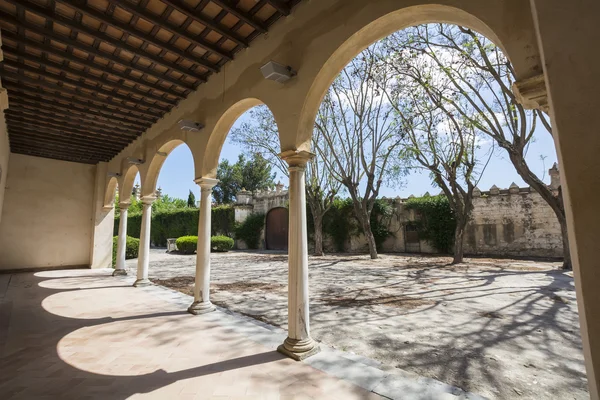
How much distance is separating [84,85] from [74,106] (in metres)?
1.20

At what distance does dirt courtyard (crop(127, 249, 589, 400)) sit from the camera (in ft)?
9.29

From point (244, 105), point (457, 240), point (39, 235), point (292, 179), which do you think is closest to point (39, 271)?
point (39, 235)

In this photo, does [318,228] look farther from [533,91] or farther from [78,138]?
[533,91]

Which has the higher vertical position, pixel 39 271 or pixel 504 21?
pixel 504 21

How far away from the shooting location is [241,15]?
3625mm

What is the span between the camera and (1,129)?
22.0 ft

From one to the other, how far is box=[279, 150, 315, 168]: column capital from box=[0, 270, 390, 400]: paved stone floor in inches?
87.6

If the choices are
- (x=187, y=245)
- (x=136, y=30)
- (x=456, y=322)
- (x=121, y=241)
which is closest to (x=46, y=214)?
(x=121, y=241)

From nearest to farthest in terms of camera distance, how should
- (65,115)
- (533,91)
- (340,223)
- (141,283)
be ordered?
(533,91), (65,115), (141,283), (340,223)

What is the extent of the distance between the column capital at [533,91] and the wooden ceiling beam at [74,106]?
7380 mm

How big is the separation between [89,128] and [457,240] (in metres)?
13.0

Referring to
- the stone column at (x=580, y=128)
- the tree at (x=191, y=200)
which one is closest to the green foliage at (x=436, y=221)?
the stone column at (x=580, y=128)

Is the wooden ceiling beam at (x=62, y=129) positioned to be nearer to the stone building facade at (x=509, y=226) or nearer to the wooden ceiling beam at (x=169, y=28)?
the wooden ceiling beam at (x=169, y=28)

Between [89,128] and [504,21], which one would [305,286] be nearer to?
[504,21]
